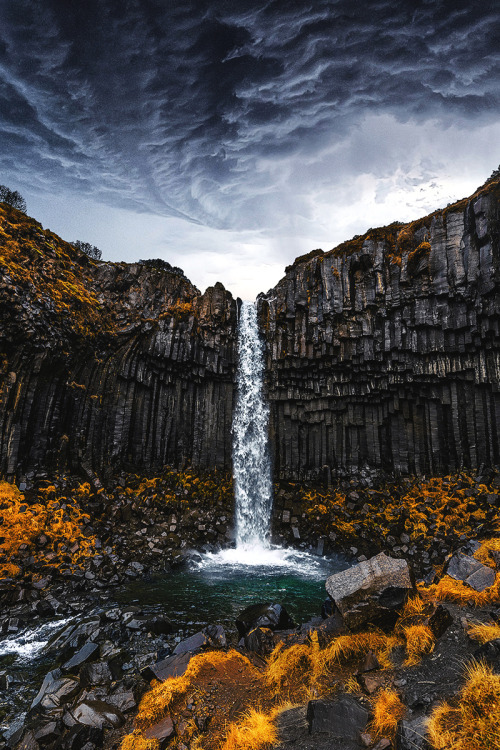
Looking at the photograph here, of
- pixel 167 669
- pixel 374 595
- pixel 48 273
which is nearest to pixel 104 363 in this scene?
pixel 48 273

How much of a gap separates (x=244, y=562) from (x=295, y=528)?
3612 millimetres

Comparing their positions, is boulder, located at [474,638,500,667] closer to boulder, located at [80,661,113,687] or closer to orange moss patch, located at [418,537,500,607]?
orange moss patch, located at [418,537,500,607]

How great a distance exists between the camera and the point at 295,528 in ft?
59.5

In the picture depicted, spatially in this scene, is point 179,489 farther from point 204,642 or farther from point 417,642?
point 417,642

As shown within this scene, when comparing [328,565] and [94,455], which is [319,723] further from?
[94,455]

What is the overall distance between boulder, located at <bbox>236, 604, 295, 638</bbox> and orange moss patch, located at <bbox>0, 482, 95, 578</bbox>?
819cm

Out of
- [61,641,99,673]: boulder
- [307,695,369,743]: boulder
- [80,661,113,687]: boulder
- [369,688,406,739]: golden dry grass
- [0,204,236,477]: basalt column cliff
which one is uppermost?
[0,204,236,477]: basalt column cliff

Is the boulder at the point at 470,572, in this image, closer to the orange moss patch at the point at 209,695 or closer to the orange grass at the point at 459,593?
the orange grass at the point at 459,593

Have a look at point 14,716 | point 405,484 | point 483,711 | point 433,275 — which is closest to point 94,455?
point 14,716

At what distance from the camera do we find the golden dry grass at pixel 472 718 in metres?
3.25

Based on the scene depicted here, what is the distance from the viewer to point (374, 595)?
232 inches

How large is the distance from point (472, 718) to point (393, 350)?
16075 mm

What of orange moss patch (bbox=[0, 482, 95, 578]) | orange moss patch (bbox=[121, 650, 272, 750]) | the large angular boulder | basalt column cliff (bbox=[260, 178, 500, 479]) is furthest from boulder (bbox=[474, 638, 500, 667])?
basalt column cliff (bbox=[260, 178, 500, 479])

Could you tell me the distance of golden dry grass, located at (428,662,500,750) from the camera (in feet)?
10.7
